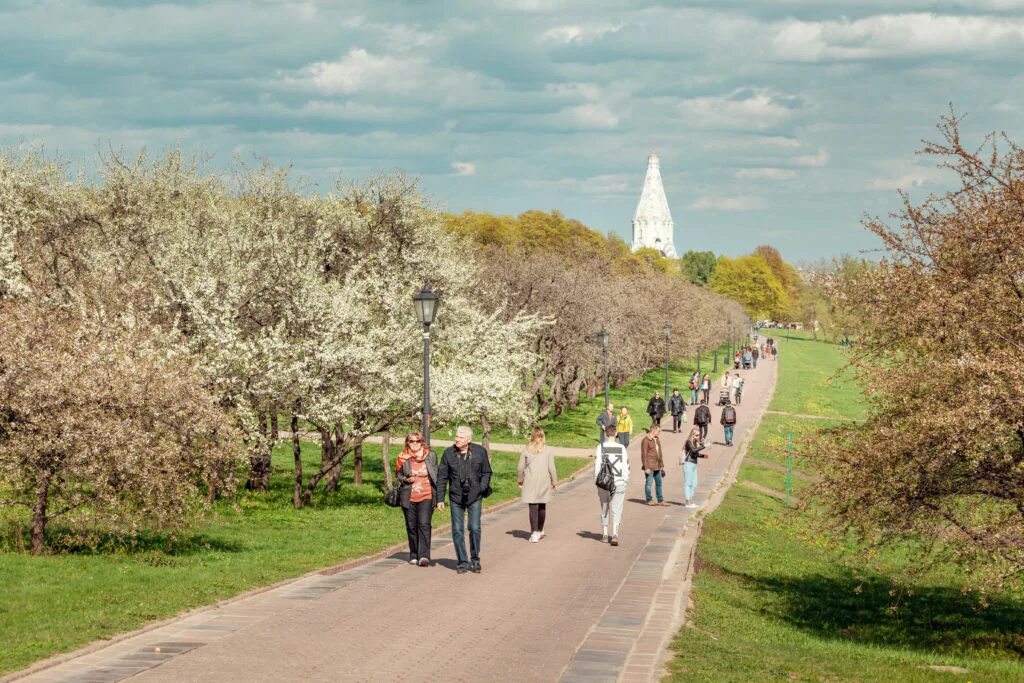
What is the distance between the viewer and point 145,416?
15625mm

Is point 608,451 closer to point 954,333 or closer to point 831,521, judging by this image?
point 831,521

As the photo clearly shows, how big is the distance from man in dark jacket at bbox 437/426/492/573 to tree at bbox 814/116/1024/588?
4.37 meters

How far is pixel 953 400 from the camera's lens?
1295cm

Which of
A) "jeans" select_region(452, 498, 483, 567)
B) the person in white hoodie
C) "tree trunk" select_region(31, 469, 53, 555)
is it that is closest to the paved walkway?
"jeans" select_region(452, 498, 483, 567)

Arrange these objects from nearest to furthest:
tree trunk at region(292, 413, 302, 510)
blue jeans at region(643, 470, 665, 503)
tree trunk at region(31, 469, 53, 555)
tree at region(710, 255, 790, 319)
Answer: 1. tree trunk at region(31, 469, 53, 555)
2. tree trunk at region(292, 413, 302, 510)
3. blue jeans at region(643, 470, 665, 503)
4. tree at region(710, 255, 790, 319)

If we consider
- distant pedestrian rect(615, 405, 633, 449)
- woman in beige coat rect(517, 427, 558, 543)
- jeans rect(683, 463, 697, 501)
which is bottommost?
jeans rect(683, 463, 697, 501)

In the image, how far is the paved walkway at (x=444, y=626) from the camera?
32.5ft

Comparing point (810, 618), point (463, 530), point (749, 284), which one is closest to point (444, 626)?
point (463, 530)

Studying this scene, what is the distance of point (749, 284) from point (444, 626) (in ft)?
511

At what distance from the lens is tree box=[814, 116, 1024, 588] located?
12758 mm

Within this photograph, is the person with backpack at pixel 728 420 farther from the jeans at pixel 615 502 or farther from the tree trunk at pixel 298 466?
the jeans at pixel 615 502

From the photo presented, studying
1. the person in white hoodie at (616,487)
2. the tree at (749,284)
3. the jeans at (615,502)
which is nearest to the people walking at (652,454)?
the person in white hoodie at (616,487)

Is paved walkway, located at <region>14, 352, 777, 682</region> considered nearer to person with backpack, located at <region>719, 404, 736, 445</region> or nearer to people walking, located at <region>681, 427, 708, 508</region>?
people walking, located at <region>681, 427, 708, 508</region>

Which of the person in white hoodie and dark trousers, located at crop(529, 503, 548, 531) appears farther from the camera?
the person in white hoodie
